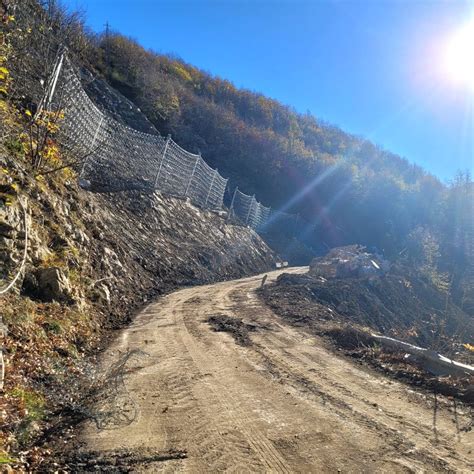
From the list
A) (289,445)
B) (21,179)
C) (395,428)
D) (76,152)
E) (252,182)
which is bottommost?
(289,445)

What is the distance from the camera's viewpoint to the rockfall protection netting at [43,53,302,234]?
466 inches

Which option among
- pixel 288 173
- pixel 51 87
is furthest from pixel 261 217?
pixel 51 87

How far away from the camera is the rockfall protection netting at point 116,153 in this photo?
38.8 feet

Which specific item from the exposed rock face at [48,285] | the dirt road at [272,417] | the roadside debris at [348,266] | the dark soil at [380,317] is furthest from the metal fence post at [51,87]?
the roadside debris at [348,266]

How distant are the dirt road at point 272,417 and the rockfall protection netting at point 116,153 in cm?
629

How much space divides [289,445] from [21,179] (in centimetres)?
727

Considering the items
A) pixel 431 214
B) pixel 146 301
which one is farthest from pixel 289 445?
pixel 431 214

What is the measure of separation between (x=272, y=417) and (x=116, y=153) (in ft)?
56.1

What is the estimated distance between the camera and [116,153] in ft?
63.5

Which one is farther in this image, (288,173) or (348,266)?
(288,173)

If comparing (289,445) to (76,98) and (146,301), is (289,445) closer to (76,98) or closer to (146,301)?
(146,301)

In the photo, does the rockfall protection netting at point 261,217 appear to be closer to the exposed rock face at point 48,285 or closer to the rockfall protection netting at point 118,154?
the rockfall protection netting at point 118,154

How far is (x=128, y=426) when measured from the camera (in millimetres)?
4188

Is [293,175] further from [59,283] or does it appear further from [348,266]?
[59,283]
